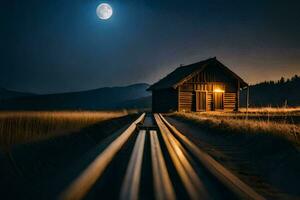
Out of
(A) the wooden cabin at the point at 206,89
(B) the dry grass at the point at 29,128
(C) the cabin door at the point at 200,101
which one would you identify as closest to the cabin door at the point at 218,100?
(A) the wooden cabin at the point at 206,89

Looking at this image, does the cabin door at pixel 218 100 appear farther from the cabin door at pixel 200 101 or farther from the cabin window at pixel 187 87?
the cabin window at pixel 187 87

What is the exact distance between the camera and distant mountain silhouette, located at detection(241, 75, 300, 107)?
119688 millimetres

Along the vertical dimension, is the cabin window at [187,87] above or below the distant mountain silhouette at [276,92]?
below

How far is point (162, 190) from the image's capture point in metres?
4.15

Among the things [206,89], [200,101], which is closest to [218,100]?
[206,89]

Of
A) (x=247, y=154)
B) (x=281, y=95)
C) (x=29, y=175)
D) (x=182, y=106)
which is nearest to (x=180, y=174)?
(x=29, y=175)

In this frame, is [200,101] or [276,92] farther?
[276,92]

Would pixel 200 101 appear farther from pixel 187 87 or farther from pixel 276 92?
pixel 276 92

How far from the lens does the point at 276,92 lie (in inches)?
4970

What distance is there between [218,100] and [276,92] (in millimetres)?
97665

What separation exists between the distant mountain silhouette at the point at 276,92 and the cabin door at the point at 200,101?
8381cm

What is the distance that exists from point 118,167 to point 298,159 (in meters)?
3.63

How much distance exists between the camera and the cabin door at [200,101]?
37.5 m

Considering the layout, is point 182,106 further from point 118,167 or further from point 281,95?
point 281,95
